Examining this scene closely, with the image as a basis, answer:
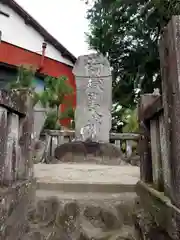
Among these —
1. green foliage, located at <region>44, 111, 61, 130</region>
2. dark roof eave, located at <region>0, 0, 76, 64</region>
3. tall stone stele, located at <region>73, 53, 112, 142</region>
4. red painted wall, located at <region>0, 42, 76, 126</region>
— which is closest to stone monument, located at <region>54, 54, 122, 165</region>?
tall stone stele, located at <region>73, 53, 112, 142</region>

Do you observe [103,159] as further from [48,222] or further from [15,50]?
[15,50]

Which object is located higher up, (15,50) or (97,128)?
(15,50)

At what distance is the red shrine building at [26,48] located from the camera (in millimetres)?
10859

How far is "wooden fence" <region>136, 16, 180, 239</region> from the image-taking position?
4.61 feet

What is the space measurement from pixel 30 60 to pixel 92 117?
6311 millimetres

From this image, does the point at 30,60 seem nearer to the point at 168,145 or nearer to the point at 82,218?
the point at 82,218

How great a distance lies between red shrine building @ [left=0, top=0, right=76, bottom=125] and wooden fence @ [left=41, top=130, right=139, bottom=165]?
4846mm

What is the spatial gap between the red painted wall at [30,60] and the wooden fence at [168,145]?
29.3ft

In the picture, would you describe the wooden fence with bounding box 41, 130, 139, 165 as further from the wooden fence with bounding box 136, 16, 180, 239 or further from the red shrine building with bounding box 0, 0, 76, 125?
the red shrine building with bounding box 0, 0, 76, 125

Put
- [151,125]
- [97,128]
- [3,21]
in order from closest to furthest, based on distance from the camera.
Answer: [151,125] < [97,128] < [3,21]

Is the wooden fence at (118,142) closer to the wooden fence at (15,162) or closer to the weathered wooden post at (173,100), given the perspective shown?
the wooden fence at (15,162)

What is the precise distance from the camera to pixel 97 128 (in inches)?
255

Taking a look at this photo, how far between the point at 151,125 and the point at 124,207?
785mm

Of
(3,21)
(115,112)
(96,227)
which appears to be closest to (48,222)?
(96,227)
